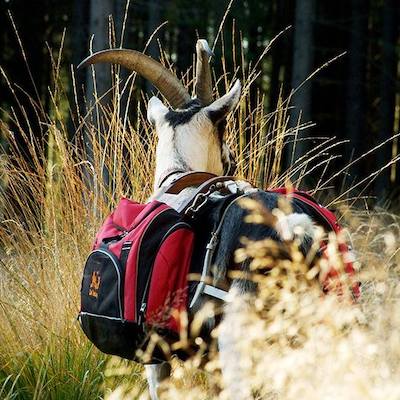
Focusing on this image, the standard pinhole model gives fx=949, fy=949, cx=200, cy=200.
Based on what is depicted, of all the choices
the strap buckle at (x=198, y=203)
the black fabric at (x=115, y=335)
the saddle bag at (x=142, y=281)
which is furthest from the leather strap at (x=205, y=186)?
the black fabric at (x=115, y=335)

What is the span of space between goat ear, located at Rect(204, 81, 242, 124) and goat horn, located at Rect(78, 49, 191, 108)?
0.23 m

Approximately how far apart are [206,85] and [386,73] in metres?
15.1

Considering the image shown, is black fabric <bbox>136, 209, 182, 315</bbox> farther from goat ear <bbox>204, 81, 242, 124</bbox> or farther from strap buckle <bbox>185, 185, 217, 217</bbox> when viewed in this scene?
goat ear <bbox>204, 81, 242, 124</bbox>

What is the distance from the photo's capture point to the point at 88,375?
4367 mm

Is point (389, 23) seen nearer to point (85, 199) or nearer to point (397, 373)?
point (85, 199)

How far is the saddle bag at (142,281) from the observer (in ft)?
11.2

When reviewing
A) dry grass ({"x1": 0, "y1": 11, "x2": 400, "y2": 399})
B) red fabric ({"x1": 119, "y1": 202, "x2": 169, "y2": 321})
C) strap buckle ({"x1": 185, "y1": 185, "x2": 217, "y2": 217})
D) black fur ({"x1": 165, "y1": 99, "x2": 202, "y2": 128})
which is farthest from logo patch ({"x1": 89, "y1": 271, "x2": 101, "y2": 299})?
black fur ({"x1": 165, "y1": 99, "x2": 202, "y2": 128})

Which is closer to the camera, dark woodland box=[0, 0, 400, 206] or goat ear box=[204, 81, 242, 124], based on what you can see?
goat ear box=[204, 81, 242, 124]

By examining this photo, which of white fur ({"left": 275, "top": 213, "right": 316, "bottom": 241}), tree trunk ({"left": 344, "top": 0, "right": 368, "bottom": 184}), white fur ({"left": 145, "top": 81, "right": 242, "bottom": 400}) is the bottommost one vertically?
tree trunk ({"left": 344, "top": 0, "right": 368, "bottom": 184})

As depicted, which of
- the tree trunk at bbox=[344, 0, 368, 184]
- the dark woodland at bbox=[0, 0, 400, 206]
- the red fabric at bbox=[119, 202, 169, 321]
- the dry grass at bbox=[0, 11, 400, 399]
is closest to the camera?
the dry grass at bbox=[0, 11, 400, 399]

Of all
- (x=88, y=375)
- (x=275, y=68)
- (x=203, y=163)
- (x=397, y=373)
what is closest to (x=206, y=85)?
(x=203, y=163)

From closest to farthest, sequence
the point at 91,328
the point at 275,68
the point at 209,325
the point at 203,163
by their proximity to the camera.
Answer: the point at 209,325 → the point at 91,328 → the point at 203,163 → the point at 275,68

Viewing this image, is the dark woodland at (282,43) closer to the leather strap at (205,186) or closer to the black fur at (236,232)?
the leather strap at (205,186)

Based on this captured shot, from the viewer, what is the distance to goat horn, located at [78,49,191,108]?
4473 millimetres
